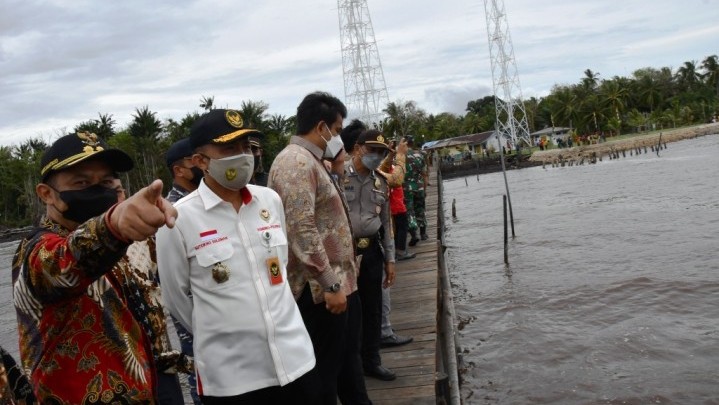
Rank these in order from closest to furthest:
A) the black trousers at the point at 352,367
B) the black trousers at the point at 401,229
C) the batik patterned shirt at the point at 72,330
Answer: the batik patterned shirt at the point at 72,330 → the black trousers at the point at 352,367 → the black trousers at the point at 401,229

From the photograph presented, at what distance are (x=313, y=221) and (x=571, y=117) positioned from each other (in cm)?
8176

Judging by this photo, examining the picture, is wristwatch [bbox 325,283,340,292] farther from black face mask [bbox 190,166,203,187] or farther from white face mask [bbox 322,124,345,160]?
black face mask [bbox 190,166,203,187]

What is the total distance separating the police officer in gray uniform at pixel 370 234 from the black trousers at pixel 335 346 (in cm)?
97

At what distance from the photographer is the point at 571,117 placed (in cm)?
7925

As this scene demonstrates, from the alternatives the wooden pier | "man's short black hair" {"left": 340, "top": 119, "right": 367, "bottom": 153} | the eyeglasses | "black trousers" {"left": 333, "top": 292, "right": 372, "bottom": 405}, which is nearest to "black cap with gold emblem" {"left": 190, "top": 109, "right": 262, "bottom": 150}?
"black trousers" {"left": 333, "top": 292, "right": 372, "bottom": 405}

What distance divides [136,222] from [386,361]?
389 cm

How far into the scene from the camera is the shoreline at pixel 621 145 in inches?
2594

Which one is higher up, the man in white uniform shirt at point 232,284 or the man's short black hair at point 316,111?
the man's short black hair at point 316,111

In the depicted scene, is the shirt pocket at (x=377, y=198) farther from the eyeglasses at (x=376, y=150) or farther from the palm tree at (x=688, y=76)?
the palm tree at (x=688, y=76)

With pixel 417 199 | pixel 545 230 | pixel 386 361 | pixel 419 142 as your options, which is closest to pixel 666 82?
Result: pixel 419 142

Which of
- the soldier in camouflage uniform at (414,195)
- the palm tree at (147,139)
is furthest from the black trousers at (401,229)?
the palm tree at (147,139)

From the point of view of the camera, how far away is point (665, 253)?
1502 centimetres

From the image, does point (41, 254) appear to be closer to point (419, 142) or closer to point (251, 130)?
point (251, 130)

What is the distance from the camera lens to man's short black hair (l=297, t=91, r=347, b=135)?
3.56 m
